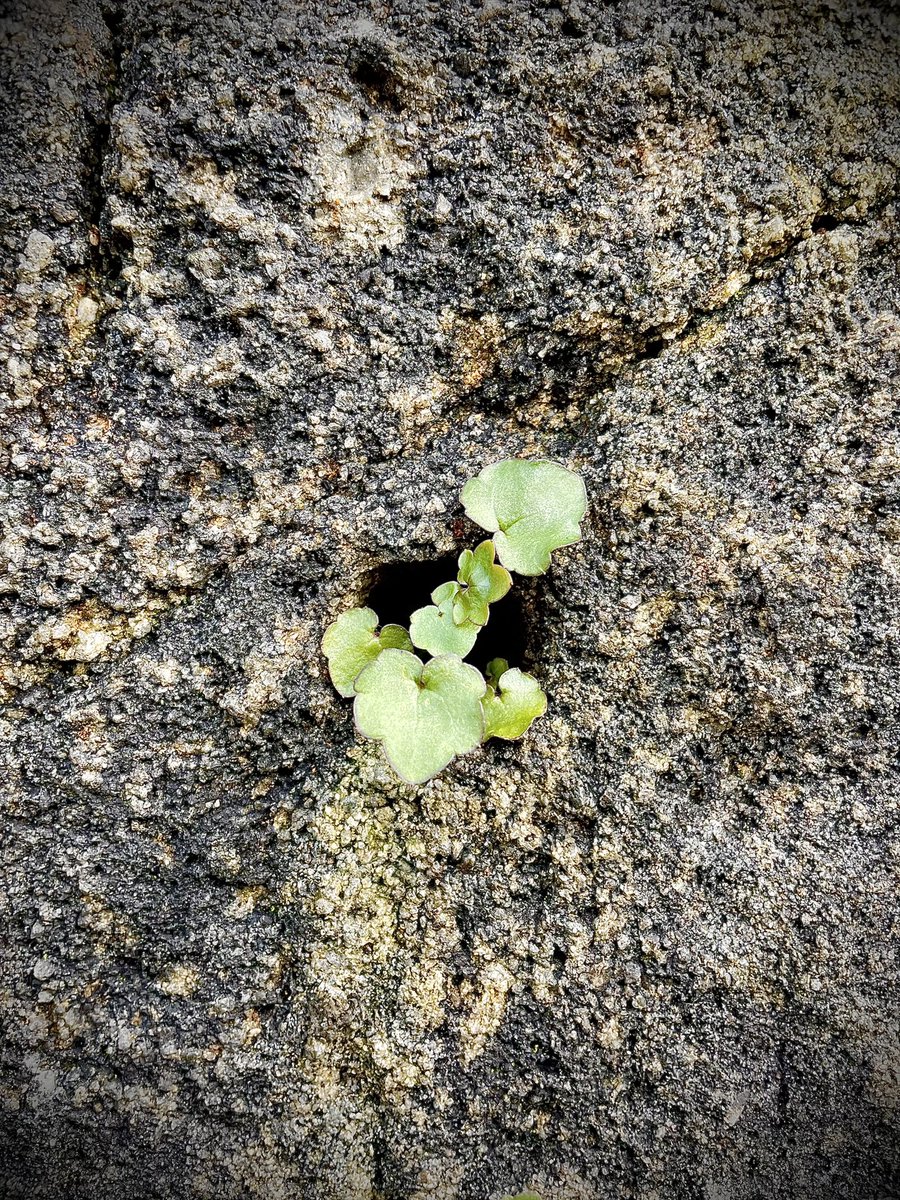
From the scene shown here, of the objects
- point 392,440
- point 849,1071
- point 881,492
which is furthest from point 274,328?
point 849,1071

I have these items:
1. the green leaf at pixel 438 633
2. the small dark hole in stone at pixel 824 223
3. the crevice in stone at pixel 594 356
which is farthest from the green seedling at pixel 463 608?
the small dark hole in stone at pixel 824 223

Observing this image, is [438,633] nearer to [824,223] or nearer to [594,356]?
[594,356]

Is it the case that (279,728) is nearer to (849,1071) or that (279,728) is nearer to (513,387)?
(513,387)

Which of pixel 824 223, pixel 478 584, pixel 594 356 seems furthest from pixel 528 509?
pixel 824 223

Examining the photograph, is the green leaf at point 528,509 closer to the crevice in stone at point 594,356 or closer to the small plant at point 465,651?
the small plant at point 465,651

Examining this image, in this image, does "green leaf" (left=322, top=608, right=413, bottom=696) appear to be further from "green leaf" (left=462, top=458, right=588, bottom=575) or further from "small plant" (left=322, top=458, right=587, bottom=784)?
"green leaf" (left=462, top=458, right=588, bottom=575)

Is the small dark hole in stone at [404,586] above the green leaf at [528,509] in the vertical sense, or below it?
below
